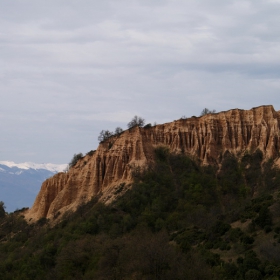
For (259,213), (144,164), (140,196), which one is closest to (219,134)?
(144,164)

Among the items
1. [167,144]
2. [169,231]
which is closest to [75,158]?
[167,144]

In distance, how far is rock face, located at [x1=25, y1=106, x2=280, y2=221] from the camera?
7612 centimetres

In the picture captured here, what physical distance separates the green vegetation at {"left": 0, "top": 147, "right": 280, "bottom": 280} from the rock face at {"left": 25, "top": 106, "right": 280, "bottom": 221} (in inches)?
79.5

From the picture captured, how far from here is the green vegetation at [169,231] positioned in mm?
39250

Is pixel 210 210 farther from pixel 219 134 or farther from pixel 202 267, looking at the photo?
pixel 202 267

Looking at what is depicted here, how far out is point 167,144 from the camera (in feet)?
261

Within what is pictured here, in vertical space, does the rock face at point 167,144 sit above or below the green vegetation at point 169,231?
above

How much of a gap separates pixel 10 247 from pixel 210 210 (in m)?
25.9

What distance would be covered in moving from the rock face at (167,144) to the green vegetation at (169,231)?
79.5 inches

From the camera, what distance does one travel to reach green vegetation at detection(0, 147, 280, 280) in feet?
129

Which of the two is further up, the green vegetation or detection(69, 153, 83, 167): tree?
detection(69, 153, 83, 167): tree

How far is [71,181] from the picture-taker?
79.6 meters

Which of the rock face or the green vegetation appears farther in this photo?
the rock face

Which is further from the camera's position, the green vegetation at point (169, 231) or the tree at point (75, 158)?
the tree at point (75, 158)
